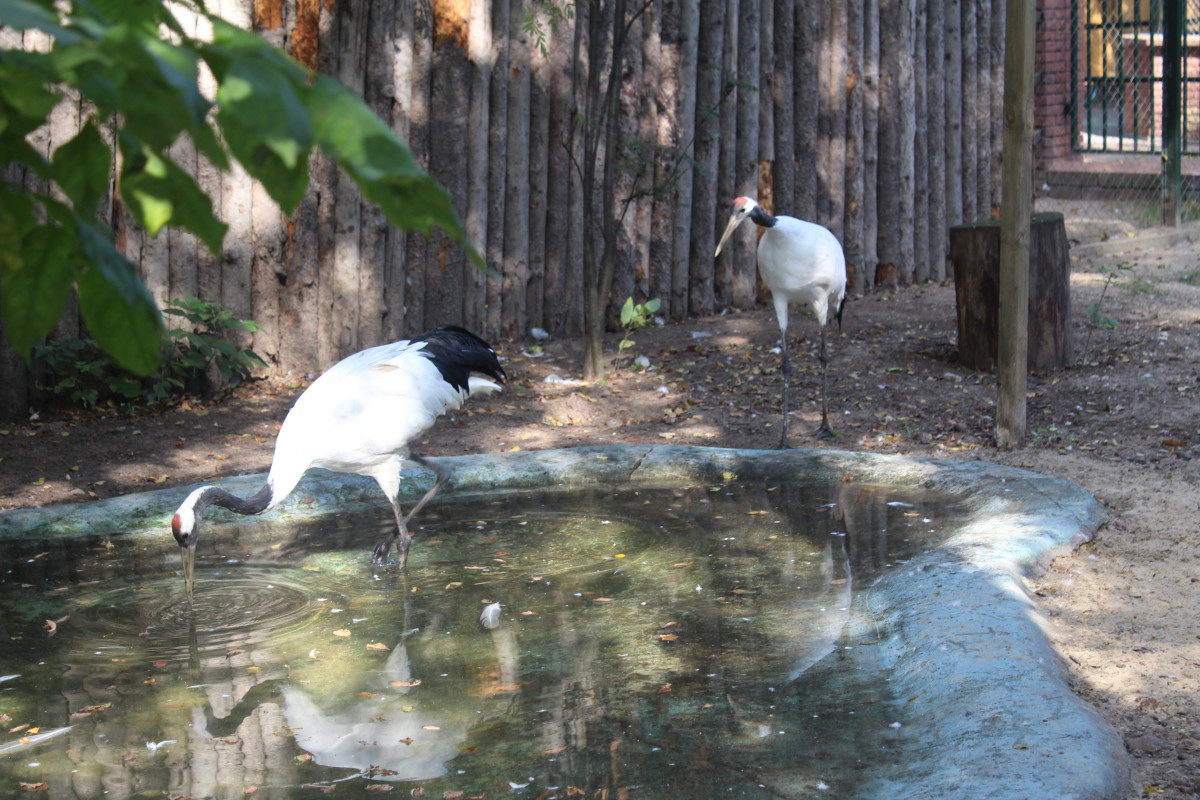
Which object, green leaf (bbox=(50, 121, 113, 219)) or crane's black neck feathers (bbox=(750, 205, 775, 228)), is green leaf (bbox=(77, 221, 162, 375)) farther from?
crane's black neck feathers (bbox=(750, 205, 775, 228))

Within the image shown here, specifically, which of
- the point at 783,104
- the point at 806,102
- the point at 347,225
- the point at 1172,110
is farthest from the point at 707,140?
the point at 1172,110

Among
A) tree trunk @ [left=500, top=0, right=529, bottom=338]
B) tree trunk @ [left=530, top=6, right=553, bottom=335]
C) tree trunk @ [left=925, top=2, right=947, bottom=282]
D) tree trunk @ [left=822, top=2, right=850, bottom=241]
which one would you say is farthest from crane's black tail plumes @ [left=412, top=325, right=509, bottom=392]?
tree trunk @ [left=925, top=2, right=947, bottom=282]

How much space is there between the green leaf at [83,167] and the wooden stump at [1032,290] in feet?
21.5

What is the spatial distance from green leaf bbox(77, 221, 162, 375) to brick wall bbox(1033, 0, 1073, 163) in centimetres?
1281

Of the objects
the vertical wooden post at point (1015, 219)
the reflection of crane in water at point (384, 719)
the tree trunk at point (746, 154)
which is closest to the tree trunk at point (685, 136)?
the tree trunk at point (746, 154)

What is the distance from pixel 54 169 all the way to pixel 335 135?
0.31m

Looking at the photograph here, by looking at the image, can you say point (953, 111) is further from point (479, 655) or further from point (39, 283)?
point (39, 283)

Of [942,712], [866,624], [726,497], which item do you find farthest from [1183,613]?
[726,497]

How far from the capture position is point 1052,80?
12578mm

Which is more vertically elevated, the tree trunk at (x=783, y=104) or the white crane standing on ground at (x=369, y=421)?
the tree trunk at (x=783, y=104)

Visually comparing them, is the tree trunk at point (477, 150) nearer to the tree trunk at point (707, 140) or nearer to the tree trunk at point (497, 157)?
the tree trunk at point (497, 157)

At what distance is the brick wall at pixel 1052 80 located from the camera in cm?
1245

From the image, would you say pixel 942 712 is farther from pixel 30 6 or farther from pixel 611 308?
pixel 611 308

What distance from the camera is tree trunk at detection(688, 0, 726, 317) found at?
8.42m
